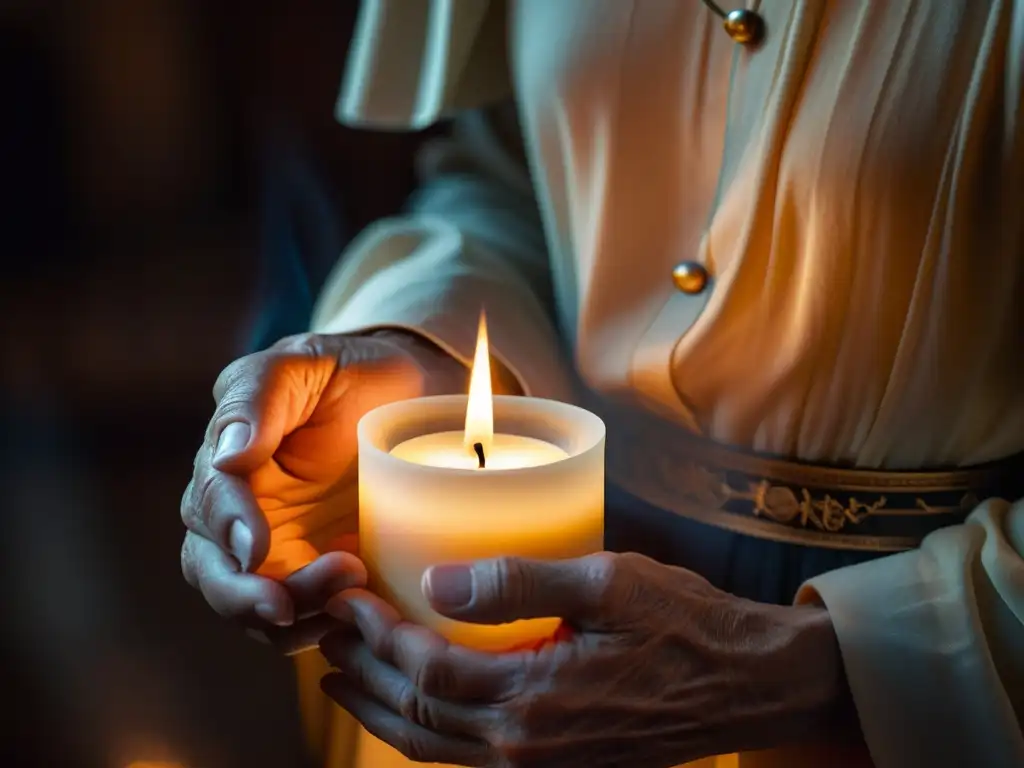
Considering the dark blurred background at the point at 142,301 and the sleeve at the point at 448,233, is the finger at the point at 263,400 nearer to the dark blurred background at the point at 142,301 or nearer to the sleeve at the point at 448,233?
the sleeve at the point at 448,233

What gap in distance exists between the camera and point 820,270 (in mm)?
508

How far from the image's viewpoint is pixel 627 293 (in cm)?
61

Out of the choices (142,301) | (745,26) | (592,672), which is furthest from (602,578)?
(142,301)

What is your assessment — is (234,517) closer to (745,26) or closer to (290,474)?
(290,474)

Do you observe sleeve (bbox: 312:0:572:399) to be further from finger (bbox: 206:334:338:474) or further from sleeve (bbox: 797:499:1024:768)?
sleeve (bbox: 797:499:1024:768)

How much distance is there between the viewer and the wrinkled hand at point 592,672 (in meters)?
0.39

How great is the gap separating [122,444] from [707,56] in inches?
23.6

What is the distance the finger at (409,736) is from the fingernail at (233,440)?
0.12 m

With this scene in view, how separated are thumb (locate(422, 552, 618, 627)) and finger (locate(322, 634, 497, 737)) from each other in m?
0.05

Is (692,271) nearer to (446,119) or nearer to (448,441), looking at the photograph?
(448,441)

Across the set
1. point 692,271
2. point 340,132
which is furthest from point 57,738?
point 692,271

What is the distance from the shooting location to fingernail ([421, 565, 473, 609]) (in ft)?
1.23

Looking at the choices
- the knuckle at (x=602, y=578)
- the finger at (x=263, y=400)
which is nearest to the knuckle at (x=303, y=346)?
the finger at (x=263, y=400)

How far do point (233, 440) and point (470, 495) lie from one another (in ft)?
0.46
